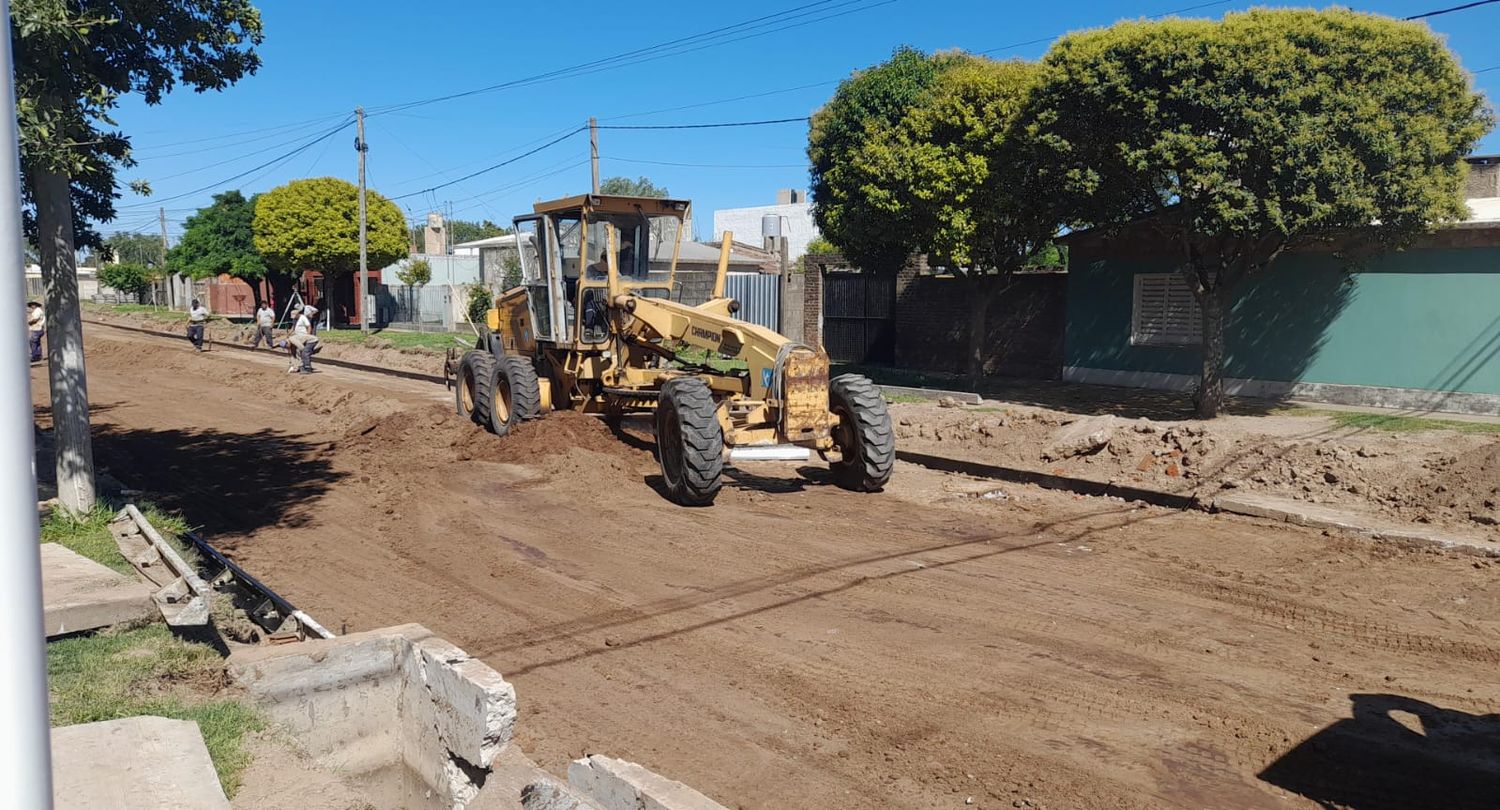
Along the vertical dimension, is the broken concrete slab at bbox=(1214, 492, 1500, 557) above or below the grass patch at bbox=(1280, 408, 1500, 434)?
below

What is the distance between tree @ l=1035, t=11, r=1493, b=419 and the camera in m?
13.8

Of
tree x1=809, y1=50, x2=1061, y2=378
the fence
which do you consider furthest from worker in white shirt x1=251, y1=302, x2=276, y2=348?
tree x1=809, y1=50, x2=1061, y2=378

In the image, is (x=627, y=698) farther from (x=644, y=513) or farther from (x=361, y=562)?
(x=644, y=513)

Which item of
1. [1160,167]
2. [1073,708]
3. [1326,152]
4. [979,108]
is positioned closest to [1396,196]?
[1326,152]

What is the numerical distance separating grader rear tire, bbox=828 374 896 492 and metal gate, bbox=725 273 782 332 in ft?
45.1

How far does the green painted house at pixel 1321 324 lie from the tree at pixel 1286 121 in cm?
131

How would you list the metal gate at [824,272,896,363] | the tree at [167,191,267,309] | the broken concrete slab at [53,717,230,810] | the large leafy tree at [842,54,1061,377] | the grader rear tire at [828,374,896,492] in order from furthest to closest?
the tree at [167,191,267,309]
the metal gate at [824,272,896,363]
the large leafy tree at [842,54,1061,377]
the grader rear tire at [828,374,896,492]
the broken concrete slab at [53,717,230,810]

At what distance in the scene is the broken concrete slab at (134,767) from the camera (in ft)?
14.9

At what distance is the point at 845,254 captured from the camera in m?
23.0

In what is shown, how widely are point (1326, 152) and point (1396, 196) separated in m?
1.13

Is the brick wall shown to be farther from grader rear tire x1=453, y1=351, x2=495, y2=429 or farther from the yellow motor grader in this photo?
grader rear tire x1=453, y1=351, x2=495, y2=429

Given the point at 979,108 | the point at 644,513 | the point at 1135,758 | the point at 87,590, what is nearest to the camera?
the point at 1135,758

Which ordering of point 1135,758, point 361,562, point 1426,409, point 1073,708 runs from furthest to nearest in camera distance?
point 1426,409, point 361,562, point 1073,708, point 1135,758

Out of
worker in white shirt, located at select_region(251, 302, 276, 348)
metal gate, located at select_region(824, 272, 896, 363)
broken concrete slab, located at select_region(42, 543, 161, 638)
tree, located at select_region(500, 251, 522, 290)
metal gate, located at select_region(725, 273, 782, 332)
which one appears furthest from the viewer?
worker in white shirt, located at select_region(251, 302, 276, 348)
